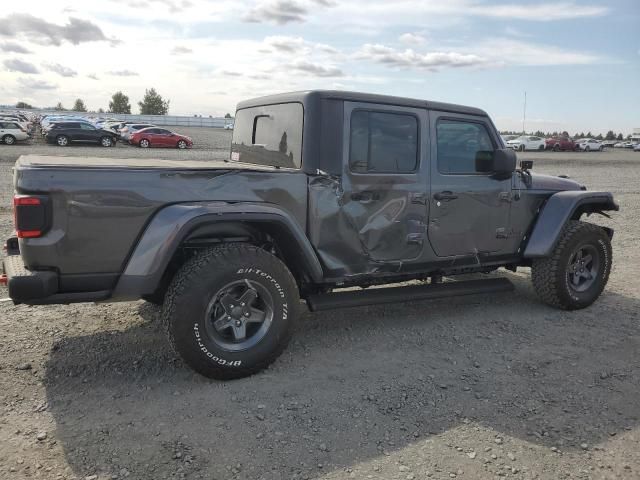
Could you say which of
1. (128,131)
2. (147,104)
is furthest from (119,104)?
(128,131)

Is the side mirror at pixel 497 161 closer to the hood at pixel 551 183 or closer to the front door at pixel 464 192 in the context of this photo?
the front door at pixel 464 192

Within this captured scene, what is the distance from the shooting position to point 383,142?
4.38m

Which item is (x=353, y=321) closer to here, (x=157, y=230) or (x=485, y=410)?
(x=485, y=410)

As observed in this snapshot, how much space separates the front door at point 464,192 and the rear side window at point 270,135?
120cm

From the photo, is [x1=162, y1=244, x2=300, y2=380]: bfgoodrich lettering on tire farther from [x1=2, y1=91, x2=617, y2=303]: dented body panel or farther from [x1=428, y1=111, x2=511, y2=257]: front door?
[x1=428, y1=111, x2=511, y2=257]: front door

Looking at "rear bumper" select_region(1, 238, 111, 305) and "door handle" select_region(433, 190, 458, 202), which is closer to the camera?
"rear bumper" select_region(1, 238, 111, 305)

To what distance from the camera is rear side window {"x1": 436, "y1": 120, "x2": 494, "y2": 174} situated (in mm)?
4699

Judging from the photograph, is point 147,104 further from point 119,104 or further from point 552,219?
point 552,219

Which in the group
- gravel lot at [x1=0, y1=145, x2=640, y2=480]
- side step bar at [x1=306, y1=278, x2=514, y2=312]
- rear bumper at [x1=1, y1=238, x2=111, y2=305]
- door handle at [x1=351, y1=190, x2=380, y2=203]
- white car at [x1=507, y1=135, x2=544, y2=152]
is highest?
white car at [x1=507, y1=135, x2=544, y2=152]

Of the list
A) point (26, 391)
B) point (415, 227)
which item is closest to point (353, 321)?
point (415, 227)

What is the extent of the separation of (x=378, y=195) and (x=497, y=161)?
1.28 meters

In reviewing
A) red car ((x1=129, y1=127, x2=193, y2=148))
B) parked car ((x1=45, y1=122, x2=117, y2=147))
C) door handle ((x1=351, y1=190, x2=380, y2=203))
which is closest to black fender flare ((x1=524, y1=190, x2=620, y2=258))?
door handle ((x1=351, y1=190, x2=380, y2=203))

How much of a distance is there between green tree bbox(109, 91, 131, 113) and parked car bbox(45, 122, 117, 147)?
77.5 metres

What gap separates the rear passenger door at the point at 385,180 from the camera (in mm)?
4180
